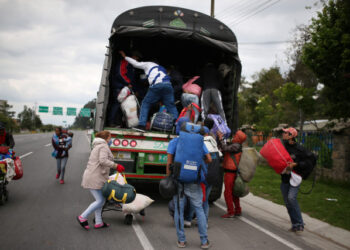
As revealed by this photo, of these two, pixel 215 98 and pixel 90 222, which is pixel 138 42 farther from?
pixel 90 222

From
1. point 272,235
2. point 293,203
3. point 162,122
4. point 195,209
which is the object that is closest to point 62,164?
point 162,122

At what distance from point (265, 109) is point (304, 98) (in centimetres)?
913

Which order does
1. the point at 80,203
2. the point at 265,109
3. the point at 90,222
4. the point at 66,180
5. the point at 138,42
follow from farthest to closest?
1. the point at 265,109
2. the point at 66,180
3. the point at 138,42
4. the point at 80,203
5. the point at 90,222

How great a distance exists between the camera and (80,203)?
6418mm

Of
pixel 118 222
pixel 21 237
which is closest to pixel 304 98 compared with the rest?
pixel 118 222

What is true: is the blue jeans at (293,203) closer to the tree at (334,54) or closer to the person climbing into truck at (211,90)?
the person climbing into truck at (211,90)

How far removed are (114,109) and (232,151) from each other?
2.93 m

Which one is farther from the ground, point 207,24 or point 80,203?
point 207,24

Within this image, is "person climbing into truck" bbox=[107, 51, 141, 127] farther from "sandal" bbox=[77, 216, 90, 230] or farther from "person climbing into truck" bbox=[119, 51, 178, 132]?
"sandal" bbox=[77, 216, 90, 230]

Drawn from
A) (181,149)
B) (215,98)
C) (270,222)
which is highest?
(215,98)

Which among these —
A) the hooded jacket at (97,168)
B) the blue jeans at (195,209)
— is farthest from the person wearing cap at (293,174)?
the hooded jacket at (97,168)

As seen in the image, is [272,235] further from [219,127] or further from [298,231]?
[219,127]

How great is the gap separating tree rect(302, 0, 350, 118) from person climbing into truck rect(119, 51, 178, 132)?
18.6 feet

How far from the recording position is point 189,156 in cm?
403
